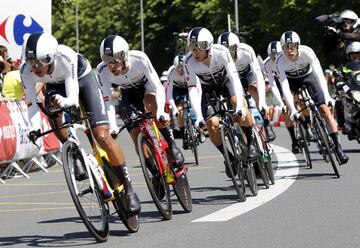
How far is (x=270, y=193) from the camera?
533 inches

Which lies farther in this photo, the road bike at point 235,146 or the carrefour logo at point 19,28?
the carrefour logo at point 19,28

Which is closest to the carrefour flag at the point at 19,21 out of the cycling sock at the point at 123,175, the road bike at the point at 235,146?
the road bike at the point at 235,146

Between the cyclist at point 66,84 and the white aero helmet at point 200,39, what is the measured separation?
2.69 m

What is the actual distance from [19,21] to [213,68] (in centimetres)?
858

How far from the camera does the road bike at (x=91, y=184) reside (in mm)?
9727

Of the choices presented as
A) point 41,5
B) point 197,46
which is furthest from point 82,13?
point 197,46

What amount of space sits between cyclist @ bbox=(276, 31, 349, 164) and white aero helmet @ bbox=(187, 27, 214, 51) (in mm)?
2800

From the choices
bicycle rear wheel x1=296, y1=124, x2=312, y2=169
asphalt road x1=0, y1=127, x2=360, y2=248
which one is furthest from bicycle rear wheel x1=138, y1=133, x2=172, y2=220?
bicycle rear wheel x1=296, y1=124, x2=312, y2=169

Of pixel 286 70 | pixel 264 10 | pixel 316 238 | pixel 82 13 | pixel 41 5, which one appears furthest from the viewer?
pixel 82 13

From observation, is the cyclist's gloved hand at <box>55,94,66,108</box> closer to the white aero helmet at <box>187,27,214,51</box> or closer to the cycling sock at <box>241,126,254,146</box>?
the white aero helmet at <box>187,27,214,51</box>

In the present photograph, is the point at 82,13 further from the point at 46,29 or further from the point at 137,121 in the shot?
the point at 137,121

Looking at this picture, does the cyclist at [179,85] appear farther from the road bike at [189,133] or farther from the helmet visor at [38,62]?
the helmet visor at [38,62]

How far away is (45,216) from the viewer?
497 inches

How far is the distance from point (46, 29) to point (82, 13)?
3320 inches
